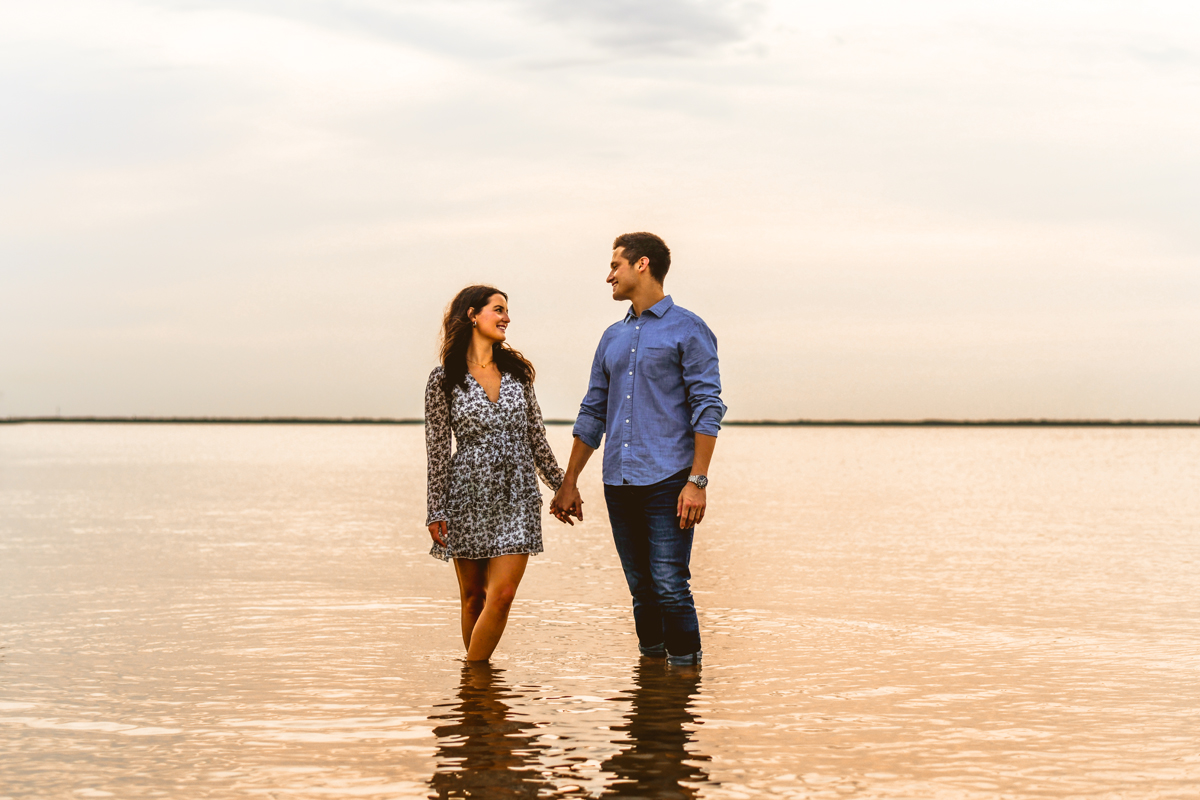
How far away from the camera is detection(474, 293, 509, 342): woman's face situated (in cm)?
605

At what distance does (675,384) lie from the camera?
19.6 ft

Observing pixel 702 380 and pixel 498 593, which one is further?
pixel 498 593

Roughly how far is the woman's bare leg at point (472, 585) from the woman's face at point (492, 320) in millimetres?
1124

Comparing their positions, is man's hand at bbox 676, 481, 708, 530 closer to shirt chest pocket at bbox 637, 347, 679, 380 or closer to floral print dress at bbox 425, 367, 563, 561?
shirt chest pocket at bbox 637, 347, 679, 380

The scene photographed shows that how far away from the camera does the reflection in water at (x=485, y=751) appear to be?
4355mm

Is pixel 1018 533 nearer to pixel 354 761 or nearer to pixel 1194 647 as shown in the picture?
pixel 1194 647

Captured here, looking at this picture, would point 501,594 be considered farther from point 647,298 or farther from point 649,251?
point 649,251

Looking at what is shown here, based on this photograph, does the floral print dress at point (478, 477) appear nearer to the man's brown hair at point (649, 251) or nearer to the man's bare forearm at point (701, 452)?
the man's bare forearm at point (701, 452)

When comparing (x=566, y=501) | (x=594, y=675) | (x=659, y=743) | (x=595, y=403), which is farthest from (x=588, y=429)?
(x=659, y=743)

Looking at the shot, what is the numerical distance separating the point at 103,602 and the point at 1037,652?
6.70 metres

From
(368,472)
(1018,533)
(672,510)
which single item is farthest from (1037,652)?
(368,472)

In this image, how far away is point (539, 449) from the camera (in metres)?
6.22

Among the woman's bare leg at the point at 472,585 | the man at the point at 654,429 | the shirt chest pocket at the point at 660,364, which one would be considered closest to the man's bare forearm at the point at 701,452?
the man at the point at 654,429

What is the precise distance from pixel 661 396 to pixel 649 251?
0.75 m
